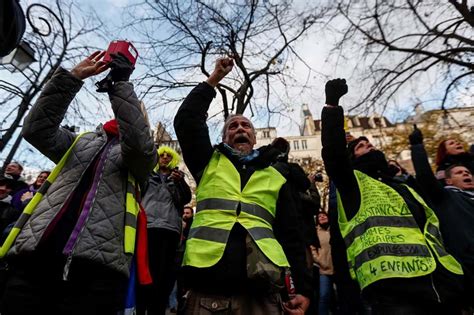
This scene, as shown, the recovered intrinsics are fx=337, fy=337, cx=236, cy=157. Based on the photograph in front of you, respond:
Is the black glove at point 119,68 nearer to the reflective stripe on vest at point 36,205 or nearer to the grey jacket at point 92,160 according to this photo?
the grey jacket at point 92,160

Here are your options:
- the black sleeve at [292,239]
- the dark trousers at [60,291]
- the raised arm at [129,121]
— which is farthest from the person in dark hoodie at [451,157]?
the dark trousers at [60,291]

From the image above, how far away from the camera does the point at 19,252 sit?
1.73 m

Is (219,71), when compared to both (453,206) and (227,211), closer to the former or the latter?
(227,211)

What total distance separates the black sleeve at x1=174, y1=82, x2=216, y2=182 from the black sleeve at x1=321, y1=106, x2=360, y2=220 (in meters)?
0.96

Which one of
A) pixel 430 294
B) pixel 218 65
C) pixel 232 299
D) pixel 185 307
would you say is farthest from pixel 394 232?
pixel 218 65

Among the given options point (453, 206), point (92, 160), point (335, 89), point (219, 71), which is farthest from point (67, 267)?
point (453, 206)

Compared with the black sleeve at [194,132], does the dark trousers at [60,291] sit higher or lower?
lower

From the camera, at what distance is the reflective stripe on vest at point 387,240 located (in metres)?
2.17

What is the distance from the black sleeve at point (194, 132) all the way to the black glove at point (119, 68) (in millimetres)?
420

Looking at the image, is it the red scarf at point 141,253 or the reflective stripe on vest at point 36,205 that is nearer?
the reflective stripe on vest at point 36,205

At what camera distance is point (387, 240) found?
2277mm

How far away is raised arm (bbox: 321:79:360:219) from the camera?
2.62 metres

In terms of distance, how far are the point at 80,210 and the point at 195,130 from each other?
0.87m

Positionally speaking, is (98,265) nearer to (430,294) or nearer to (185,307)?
(185,307)
